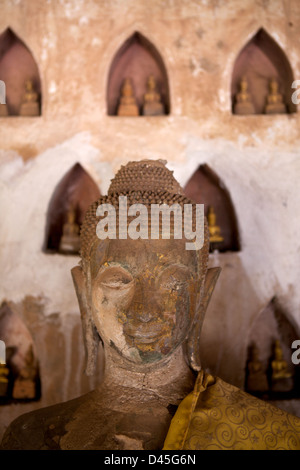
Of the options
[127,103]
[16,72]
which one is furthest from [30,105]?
[127,103]

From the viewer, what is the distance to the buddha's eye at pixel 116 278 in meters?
1.92

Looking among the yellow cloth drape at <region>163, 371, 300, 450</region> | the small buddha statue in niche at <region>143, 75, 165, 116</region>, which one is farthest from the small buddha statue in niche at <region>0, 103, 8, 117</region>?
the yellow cloth drape at <region>163, 371, 300, 450</region>

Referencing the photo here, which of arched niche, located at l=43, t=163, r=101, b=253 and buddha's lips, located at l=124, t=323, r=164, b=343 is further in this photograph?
arched niche, located at l=43, t=163, r=101, b=253

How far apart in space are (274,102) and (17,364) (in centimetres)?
268

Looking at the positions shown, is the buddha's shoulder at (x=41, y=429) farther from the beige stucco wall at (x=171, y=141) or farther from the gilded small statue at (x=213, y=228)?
the gilded small statue at (x=213, y=228)

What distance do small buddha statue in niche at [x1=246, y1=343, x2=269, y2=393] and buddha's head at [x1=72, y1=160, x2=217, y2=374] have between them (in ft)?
3.83

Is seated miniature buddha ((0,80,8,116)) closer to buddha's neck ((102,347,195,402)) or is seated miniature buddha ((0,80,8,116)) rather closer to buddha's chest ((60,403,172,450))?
buddha's neck ((102,347,195,402))

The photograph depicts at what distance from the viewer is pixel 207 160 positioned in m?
3.17

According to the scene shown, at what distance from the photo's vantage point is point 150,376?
198cm

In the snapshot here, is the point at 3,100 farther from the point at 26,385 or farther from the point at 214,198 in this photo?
the point at 26,385

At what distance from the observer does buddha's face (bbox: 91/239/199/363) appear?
1845 millimetres
